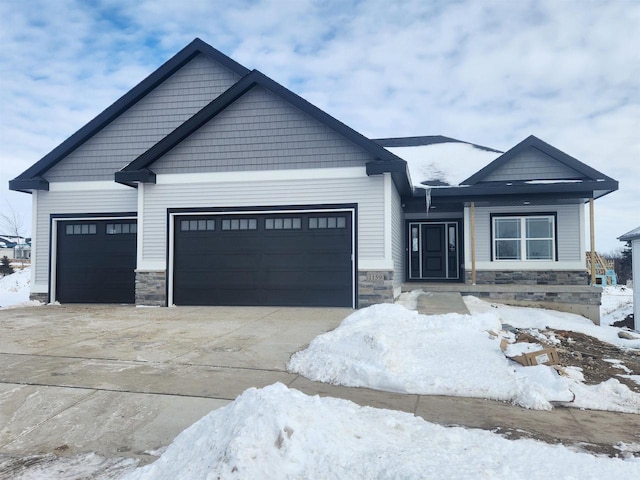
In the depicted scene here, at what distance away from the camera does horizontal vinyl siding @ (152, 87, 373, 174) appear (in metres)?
10.8

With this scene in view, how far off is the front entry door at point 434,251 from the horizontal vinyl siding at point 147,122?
7.97 meters

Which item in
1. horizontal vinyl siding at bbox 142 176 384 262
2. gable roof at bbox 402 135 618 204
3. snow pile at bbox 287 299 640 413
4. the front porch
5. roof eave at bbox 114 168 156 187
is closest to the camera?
snow pile at bbox 287 299 640 413

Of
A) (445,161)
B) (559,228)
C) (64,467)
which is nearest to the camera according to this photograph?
(64,467)

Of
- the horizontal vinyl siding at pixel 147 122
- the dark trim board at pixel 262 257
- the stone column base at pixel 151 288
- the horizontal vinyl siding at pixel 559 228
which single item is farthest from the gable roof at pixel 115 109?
the horizontal vinyl siding at pixel 559 228

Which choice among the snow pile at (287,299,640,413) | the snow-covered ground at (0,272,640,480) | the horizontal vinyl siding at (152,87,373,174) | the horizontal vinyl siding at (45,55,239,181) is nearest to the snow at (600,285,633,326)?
the horizontal vinyl siding at (152,87,373,174)

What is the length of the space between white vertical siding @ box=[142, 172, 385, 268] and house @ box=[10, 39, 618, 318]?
0.03 metres

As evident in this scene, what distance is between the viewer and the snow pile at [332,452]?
2631 millimetres

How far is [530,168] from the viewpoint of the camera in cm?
1332

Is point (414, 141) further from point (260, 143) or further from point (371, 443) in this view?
point (371, 443)

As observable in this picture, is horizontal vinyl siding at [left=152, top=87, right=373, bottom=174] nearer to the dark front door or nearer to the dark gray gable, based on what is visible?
the dark gray gable

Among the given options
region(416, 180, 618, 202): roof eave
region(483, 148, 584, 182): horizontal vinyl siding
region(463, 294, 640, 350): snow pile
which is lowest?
region(463, 294, 640, 350): snow pile

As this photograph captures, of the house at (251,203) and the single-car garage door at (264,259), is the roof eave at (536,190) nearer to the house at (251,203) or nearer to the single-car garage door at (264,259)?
the house at (251,203)

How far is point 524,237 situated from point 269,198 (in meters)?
8.10

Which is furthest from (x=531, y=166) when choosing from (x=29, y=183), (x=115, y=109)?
(x=29, y=183)
